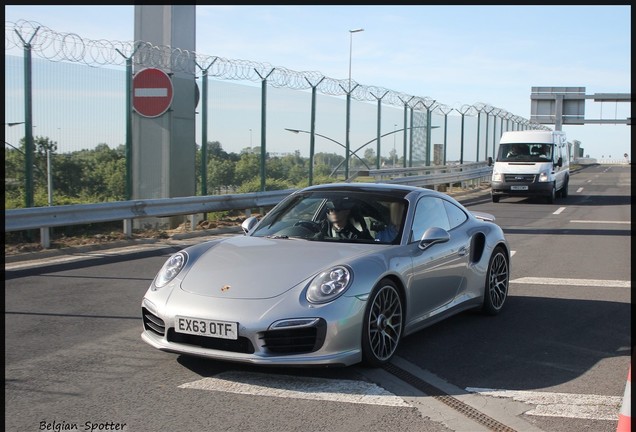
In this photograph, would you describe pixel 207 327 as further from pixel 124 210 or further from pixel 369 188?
pixel 124 210

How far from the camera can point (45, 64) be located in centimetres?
1159

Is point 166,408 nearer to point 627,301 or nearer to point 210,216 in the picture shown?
point 627,301

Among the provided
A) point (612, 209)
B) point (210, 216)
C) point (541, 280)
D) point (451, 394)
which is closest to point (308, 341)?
point (451, 394)

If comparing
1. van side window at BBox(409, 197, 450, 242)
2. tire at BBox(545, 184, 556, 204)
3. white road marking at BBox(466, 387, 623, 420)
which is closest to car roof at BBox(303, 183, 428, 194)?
van side window at BBox(409, 197, 450, 242)

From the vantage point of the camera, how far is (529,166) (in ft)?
81.1

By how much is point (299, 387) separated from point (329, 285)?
28.3 inches

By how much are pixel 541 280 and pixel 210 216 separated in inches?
350

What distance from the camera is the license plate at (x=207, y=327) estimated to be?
4852 millimetres

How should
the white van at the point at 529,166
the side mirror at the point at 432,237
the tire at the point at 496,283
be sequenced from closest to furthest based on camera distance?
the side mirror at the point at 432,237, the tire at the point at 496,283, the white van at the point at 529,166

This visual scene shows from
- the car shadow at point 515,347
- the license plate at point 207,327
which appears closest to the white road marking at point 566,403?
the car shadow at point 515,347

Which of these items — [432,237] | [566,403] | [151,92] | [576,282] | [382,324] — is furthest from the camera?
[151,92]

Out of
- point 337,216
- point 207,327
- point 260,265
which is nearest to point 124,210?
point 337,216

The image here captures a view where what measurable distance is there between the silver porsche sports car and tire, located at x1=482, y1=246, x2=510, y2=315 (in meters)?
0.03

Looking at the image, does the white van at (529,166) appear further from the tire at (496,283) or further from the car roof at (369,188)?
the car roof at (369,188)
